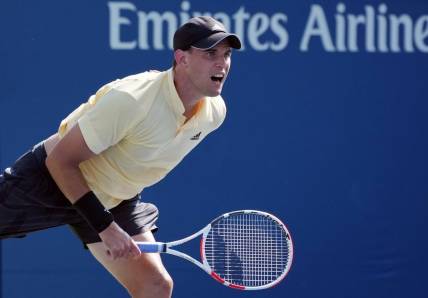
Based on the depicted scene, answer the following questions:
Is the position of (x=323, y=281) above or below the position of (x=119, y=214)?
below

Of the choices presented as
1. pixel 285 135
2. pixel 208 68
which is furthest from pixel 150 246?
pixel 285 135

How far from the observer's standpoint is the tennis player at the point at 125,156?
11.6ft

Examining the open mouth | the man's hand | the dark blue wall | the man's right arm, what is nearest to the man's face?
the open mouth

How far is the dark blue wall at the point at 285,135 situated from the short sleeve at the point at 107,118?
1.48 m

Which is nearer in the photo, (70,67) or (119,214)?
(119,214)

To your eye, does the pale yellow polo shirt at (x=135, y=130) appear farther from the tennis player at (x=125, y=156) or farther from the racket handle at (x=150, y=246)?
the racket handle at (x=150, y=246)

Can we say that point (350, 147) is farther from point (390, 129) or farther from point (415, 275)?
point (415, 275)

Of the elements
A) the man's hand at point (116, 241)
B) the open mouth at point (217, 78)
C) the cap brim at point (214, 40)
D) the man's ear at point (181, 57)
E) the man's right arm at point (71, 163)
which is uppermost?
the cap brim at point (214, 40)

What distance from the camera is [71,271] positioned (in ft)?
16.5

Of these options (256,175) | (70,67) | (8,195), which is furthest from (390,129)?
(8,195)

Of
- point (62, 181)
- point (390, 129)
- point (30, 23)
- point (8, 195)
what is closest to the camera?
point (62, 181)

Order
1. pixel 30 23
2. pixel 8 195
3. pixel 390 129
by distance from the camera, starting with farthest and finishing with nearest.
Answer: pixel 390 129 → pixel 30 23 → pixel 8 195

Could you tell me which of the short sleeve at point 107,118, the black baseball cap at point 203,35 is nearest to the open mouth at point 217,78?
the black baseball cap at point 203,35

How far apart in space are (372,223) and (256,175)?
2.14 feet
